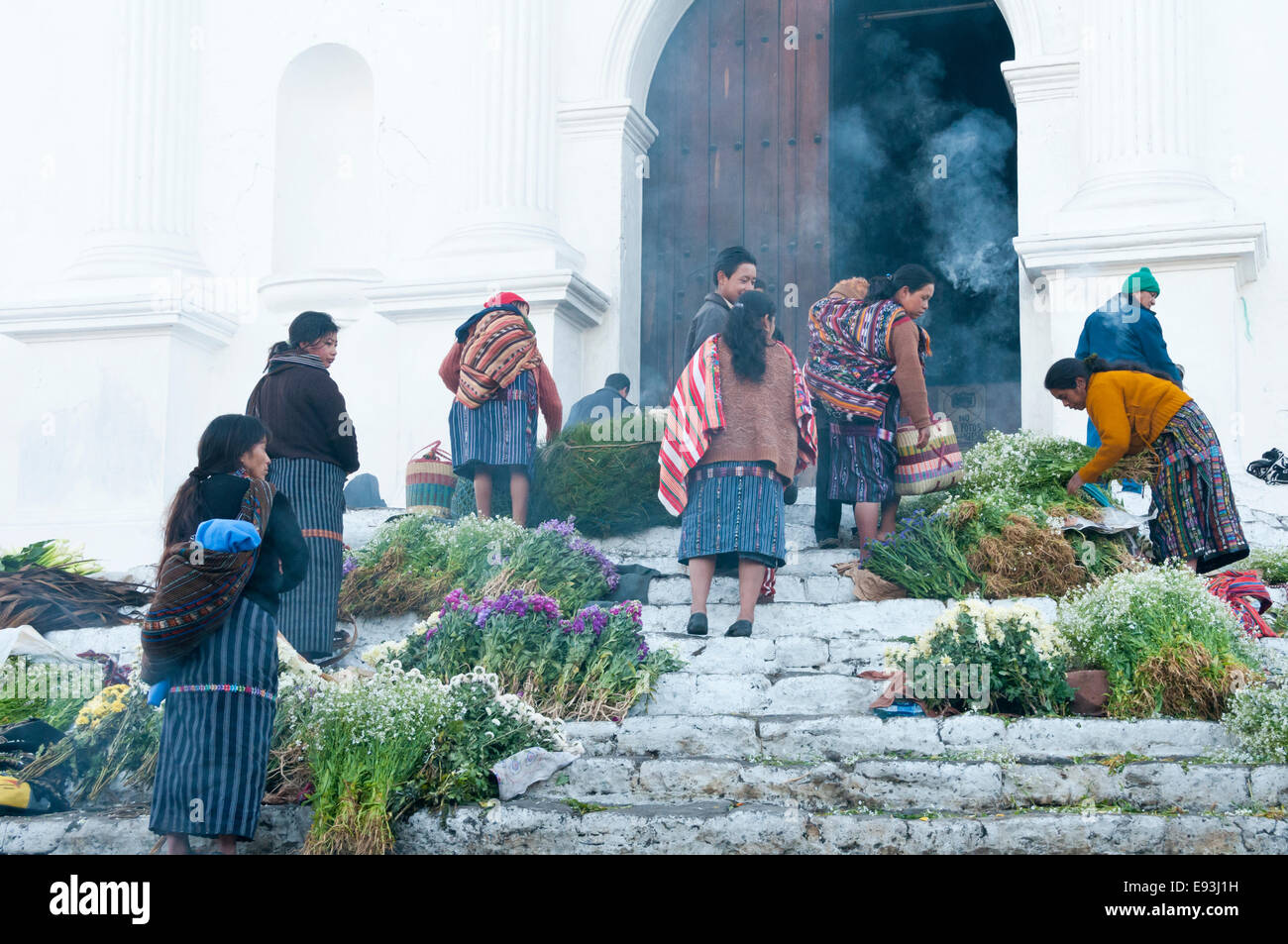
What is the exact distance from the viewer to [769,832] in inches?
189

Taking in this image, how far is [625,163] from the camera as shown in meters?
12.6

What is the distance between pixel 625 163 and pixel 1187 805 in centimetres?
873

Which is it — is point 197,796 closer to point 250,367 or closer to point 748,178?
point 250,367

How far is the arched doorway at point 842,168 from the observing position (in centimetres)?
1290

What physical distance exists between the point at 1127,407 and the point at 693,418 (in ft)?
7.22

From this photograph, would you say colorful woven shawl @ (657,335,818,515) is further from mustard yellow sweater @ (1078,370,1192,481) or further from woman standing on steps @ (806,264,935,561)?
mustard yellow sweater @ (1078,370,1192,481)

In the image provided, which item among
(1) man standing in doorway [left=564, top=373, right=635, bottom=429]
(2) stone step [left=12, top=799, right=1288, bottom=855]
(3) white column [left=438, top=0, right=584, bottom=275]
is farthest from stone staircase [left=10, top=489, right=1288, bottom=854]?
(3) white column [left=438, top=0, right=584, bottom=275]

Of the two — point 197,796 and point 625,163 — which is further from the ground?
point 625,163

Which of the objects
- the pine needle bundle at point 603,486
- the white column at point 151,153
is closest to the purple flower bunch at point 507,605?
the pine needle bundle at point 603,486

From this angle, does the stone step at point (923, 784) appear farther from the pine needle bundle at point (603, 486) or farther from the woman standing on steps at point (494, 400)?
the pine needle bundle at point (603, 486)

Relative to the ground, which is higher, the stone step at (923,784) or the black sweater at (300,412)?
the black sweater at (300,412)

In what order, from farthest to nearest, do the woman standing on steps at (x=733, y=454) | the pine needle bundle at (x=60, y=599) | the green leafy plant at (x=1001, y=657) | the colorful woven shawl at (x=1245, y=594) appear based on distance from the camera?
the pine needle bundle at (x=60, y=599)
the woman standing on steps at (x=733, y=454)
the colorful woven shawl at (x=1245, y=594)
the green leafy plant at (x=1001, y=657)

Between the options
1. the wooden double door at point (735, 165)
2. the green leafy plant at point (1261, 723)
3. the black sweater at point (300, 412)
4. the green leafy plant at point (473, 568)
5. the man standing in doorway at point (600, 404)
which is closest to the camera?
the green leafy plant at point (1261, 723)
